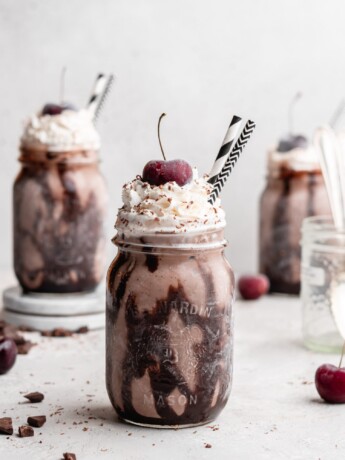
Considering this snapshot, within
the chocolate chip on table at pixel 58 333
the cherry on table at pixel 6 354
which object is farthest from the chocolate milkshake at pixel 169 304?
the chocolate chip on table at pixel 58 333

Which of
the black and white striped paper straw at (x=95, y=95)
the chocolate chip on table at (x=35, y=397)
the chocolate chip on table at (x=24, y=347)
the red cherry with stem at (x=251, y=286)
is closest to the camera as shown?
the chocolate chip on table at (x=35, y=397)

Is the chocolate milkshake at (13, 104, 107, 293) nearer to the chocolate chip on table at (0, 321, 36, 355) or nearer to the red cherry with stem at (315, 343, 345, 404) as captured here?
the chocolate chip on table at (0, 321, 36, 355)

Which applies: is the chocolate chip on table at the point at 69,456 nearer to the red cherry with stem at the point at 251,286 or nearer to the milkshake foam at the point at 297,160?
the red cherry with stem at the point at 251,286

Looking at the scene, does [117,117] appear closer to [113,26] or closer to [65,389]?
[113,26]

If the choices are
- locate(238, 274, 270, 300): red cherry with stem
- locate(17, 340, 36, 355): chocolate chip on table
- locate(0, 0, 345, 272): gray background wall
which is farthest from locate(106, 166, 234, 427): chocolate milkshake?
locate(0, 0, 345, 272): gray background wall

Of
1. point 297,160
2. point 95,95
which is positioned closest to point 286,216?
point 297,160

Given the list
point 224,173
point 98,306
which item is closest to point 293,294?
point 98,306
